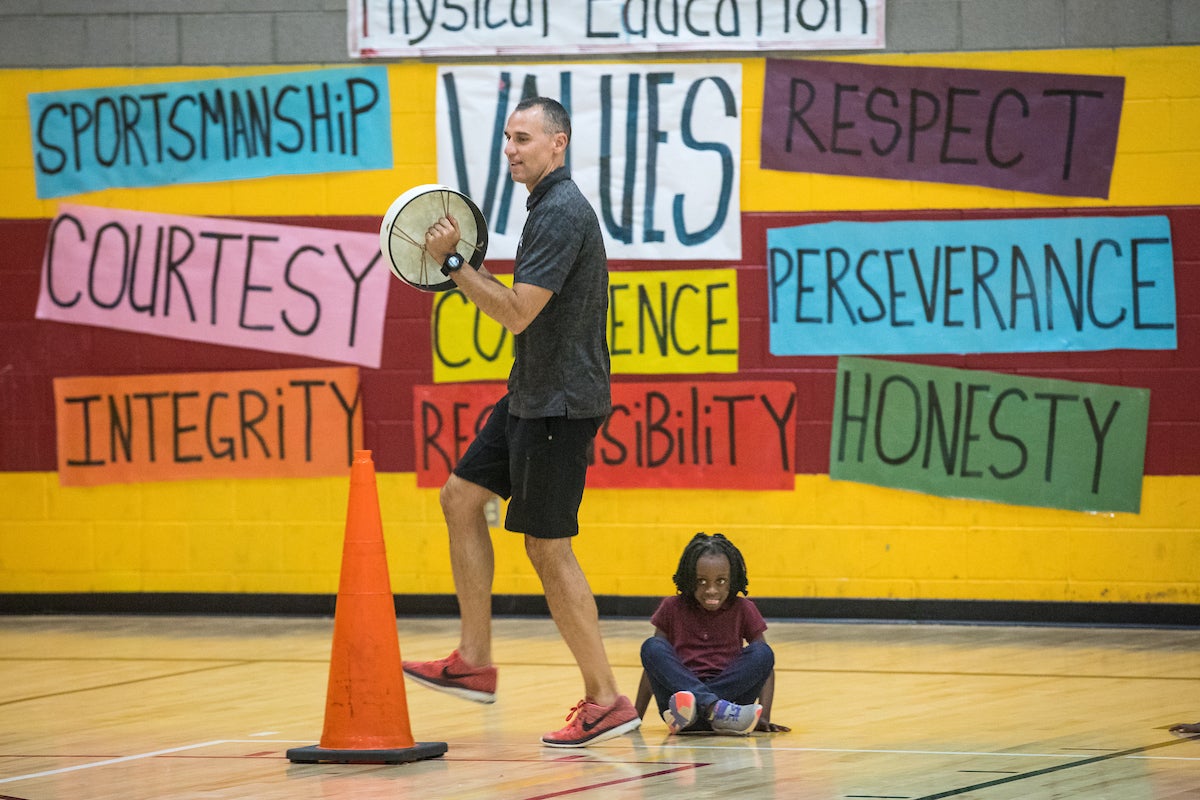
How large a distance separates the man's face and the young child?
51.5 inches

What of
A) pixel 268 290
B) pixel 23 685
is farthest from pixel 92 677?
pixel 268 290

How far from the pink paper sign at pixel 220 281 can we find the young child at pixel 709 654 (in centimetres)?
345

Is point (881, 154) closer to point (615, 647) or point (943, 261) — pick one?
point (943, 261)

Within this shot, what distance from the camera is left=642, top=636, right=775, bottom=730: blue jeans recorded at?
5.59 meters

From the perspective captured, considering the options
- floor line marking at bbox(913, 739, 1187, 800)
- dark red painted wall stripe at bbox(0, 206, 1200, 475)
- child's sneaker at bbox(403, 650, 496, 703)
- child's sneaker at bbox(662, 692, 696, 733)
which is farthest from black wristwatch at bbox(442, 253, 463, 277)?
dark red painted wall stripe at bbox(0, 206, 1200, 475)

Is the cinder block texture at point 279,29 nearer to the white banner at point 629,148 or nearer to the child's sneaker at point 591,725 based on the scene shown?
the white banner at point 629,148

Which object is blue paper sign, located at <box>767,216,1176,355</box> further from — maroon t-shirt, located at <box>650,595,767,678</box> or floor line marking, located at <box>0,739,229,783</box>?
floor line marking, located at <box>0,739,229,783</box>

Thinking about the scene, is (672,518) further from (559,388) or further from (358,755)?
(358,755)

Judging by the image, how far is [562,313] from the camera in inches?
211

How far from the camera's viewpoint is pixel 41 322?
9.08m

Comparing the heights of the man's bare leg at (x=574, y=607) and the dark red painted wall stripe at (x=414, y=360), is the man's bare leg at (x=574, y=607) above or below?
below

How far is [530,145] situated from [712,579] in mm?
1478

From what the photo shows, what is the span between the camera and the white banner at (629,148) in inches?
333

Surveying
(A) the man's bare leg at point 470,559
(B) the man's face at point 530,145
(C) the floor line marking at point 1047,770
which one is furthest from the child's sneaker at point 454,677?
(C) the floor line marking at point 1047,770
